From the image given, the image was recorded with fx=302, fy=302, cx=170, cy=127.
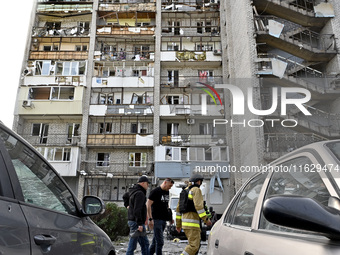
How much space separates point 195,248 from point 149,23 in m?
26.4

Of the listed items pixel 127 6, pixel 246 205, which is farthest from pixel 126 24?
pixel 246 205

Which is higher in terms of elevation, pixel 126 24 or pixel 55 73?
pixel 126 24

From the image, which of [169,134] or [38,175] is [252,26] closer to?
[169,134]

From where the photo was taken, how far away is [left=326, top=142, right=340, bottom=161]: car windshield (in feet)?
4.58

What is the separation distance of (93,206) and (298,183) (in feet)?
5.77

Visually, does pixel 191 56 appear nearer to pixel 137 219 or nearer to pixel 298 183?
pixel 137 219

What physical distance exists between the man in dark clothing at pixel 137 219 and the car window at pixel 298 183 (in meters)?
3.82

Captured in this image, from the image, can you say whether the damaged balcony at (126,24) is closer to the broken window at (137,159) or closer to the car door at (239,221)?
the broken window at (137,159)

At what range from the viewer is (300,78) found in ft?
58.8

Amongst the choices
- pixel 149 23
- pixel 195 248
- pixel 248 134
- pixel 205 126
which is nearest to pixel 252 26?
pixel 248 134

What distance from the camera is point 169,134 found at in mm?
24766

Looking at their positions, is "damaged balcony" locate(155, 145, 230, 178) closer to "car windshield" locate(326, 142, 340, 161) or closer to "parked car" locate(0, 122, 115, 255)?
"parked car" locate(0, 122, 115, 255)

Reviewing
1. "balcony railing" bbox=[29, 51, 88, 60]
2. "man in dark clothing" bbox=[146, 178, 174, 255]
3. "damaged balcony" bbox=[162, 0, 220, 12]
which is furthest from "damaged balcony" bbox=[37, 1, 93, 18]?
"man in dark clothing" bbox=[146, 178, 174, 255]

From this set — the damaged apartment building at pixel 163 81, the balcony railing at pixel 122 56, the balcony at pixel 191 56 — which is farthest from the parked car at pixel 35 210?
the balcony railing at pixel 122 56
